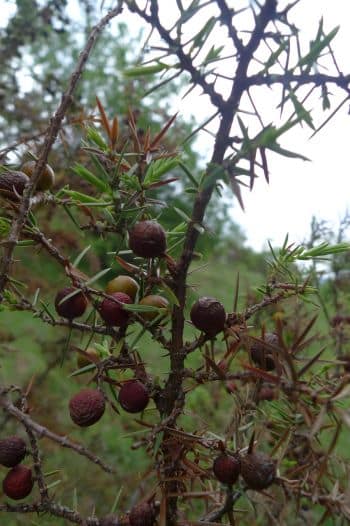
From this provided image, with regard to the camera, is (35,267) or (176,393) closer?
(176,393)

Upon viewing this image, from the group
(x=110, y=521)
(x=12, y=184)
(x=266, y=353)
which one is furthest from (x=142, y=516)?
(x=12, y=184)

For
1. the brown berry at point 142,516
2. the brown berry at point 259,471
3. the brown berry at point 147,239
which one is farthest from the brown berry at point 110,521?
the brown berry at point 147,239

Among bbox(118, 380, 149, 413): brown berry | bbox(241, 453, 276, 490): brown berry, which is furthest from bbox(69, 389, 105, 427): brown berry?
bbox(241, 453, 276, 490): brown berry

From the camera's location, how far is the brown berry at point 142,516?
46 centimetres

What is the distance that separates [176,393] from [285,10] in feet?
1.13

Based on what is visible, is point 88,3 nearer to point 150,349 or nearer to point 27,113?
point 27,113

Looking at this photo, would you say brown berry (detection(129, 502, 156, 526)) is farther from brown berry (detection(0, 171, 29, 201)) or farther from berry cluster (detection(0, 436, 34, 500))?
brown berry (detection(0, 171, 29, 201))

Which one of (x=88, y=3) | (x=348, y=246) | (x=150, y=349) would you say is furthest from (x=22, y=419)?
(x=150, y=349)

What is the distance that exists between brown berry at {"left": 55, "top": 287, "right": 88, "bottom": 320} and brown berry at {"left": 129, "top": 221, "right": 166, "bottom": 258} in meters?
Answer: 0.09

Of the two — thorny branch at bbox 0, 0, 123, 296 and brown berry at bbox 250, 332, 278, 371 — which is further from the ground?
thorny branch at bbox 0, 0, 123, 296

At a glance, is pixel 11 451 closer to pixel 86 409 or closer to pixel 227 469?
pixel 86 409

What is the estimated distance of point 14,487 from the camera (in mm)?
523

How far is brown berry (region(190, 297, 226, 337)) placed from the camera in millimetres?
457

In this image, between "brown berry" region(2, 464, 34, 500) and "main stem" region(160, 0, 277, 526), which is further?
"brown berry" region(2, 464, 34, 500)
